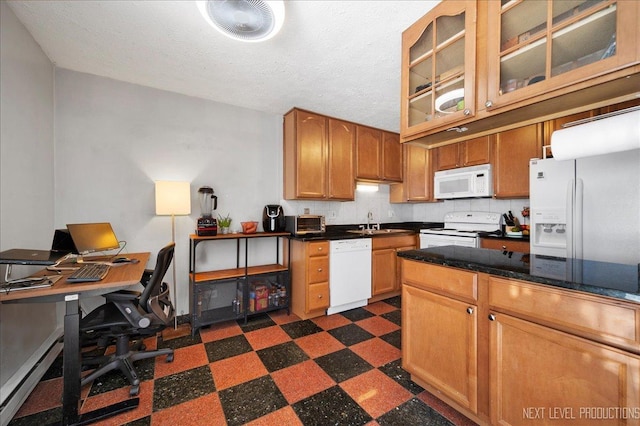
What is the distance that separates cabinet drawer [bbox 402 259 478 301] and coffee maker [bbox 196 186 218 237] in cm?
197

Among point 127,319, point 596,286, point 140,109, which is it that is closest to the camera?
point 596,286

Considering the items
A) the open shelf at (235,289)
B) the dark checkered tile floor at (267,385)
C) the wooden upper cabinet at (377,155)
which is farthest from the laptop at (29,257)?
the wooden upper cabinet at (377,155)

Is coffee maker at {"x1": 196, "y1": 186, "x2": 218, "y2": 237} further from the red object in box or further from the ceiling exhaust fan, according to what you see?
the ceiling exhaust fan

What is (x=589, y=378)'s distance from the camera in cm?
95

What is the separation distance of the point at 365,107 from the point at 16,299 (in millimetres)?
3210

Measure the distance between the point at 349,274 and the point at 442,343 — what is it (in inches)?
63.9

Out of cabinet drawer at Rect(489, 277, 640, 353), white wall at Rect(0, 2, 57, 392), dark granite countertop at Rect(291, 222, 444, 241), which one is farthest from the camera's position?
dark granite countertop at Rect(291, 222, 444, 241)

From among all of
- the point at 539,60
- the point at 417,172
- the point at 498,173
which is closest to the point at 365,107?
the point at 417,172

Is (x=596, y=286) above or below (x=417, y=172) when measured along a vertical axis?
below

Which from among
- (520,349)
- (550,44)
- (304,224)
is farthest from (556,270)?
(304,224)

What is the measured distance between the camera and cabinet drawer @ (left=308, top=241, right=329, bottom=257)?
2.80m

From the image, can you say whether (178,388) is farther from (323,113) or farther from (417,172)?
(417,172)

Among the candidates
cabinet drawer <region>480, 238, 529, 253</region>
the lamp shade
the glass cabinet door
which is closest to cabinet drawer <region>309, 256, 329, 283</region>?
the lamp shade

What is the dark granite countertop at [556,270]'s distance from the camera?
0.92m
